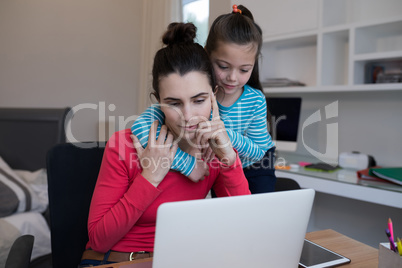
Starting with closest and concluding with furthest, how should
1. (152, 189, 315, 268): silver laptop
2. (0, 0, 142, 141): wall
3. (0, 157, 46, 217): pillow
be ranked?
(152, 189, 315, 268): silver laptop, (0, 157, 46, 217): pillow, (0, 0, 142, 141): wall

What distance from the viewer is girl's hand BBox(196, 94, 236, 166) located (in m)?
1.06

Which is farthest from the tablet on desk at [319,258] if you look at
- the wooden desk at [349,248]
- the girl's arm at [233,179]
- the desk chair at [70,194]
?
the desk chair at [70,194]

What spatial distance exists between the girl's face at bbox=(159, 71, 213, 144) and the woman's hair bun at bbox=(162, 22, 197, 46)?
136 mm

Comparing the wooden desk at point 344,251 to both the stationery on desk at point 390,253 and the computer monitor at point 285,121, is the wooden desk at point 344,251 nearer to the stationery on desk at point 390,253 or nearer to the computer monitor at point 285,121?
the stationery on desk at point 390,253

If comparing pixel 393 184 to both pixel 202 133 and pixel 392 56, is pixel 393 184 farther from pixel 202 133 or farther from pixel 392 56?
pixel 202 133

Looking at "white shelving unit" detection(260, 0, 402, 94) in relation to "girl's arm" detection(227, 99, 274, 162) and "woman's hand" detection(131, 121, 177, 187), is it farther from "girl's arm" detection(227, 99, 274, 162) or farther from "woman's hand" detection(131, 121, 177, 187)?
"woman's hand" detection(131, 121, 177, 187)

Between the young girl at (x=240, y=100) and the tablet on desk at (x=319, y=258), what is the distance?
0.39m

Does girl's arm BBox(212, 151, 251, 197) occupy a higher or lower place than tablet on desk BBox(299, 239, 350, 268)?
higher

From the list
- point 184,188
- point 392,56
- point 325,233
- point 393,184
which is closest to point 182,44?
point 184,188

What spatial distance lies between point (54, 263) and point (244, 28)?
3.26 ft

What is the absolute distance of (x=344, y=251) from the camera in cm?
96

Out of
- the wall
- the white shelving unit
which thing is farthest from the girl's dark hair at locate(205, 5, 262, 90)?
the wall

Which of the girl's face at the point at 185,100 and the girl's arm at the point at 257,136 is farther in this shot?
the girl's arm at the point at 257,136

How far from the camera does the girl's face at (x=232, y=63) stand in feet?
4.17
